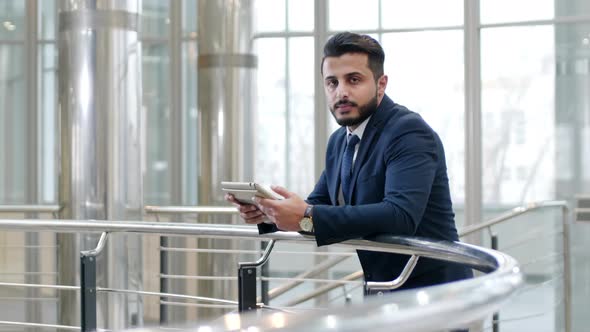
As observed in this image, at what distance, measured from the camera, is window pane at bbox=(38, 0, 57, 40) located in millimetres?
10711

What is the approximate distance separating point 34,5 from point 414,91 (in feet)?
14.0

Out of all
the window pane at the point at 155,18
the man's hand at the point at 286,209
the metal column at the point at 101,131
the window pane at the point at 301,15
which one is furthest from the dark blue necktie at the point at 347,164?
the window pane at the point at 155,18

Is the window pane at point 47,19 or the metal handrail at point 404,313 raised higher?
the window pane at point 47,19

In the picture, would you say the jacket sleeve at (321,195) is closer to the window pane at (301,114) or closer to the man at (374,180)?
the man at (374,180)

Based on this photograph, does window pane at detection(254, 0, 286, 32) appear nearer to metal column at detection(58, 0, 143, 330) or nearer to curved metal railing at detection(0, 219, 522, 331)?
metal column at detection(58, 0, 143, 330)

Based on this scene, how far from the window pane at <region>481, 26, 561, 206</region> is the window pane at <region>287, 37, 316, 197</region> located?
6.01ft

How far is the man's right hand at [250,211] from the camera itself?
2959mm

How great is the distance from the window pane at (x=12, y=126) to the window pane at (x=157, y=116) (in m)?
1.36

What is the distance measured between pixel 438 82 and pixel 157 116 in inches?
121

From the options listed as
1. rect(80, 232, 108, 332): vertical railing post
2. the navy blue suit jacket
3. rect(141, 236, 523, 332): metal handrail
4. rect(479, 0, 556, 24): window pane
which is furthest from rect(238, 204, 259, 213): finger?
rect(479, 0, 556, 24): window pane

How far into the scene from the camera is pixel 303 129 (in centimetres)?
1054

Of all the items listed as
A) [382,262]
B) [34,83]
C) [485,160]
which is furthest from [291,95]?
[382,262]

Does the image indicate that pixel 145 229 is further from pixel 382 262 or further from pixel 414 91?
pixel 414 91

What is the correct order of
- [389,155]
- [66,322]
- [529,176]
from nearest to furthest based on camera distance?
[389,155] → [66,322] → [529,176]
